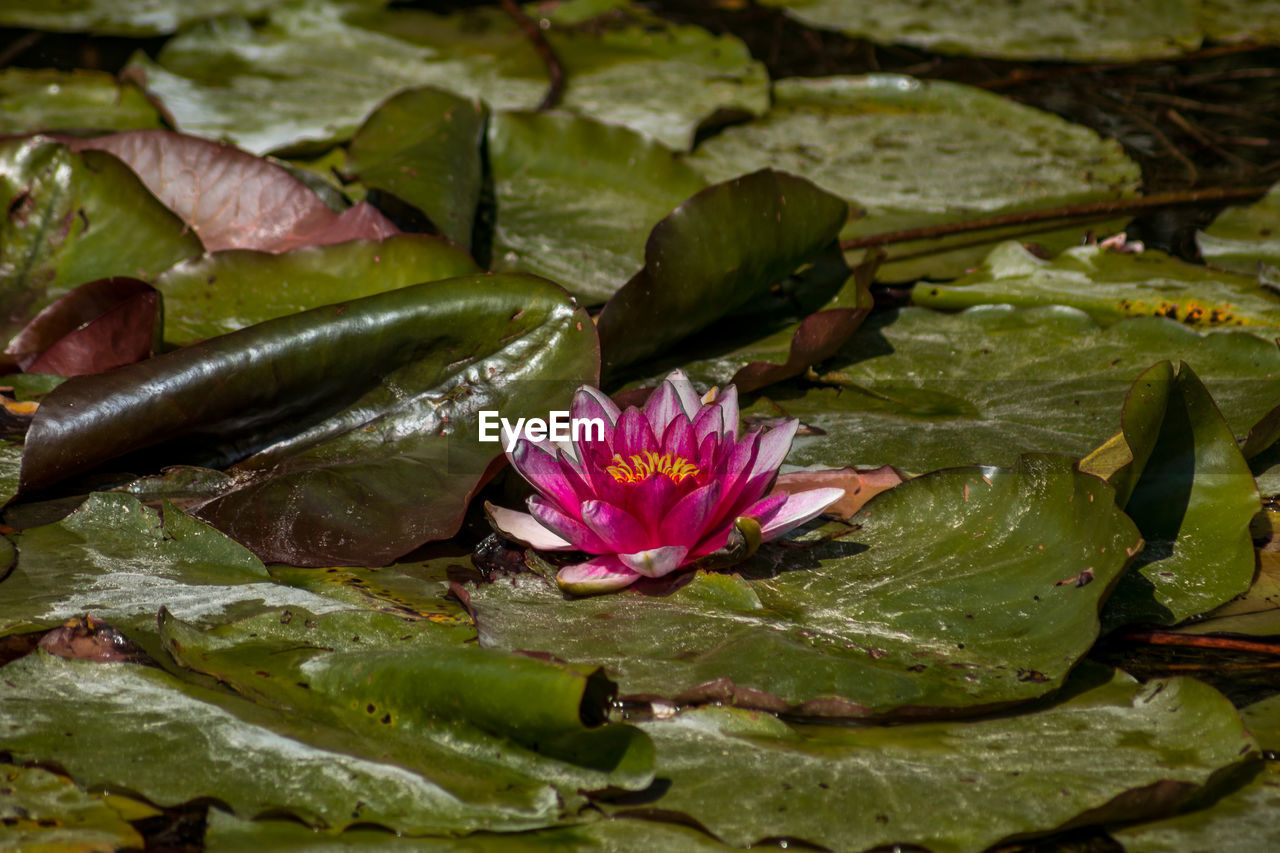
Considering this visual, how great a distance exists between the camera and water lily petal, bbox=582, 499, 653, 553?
151cm

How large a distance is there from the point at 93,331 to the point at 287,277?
0.37 metres

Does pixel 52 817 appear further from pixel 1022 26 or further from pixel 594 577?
pixel 1022 26

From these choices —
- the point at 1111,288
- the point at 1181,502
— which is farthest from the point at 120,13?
the point at 1181,502

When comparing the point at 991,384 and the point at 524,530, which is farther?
the point at 991,384

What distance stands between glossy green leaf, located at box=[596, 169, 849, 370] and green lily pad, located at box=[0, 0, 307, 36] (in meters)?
2.91

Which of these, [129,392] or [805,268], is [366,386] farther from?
[805,268]

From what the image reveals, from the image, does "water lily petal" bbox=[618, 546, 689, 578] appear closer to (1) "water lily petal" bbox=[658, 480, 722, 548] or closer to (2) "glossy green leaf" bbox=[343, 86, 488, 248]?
(1) "water lily petal" bbox=[658, 480, 722, 548]

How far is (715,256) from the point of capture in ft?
6.94

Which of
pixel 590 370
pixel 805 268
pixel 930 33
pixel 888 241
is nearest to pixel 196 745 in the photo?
pixel 590 370

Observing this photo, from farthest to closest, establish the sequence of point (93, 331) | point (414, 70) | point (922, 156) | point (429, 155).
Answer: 1. point (414, 70)
2. point (922, 156)
3. point (429, 155)
4. point (93, 331)

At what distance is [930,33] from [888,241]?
6.85ft

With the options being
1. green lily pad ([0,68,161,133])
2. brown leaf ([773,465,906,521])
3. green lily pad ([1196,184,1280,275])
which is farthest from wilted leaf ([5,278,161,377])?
green lily pad ([1196,184,1280,275])

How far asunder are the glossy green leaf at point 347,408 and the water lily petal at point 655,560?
0.27m

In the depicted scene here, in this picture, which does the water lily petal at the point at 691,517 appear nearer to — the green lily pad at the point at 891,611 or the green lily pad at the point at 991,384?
the green lily pad at the point at 891,611
